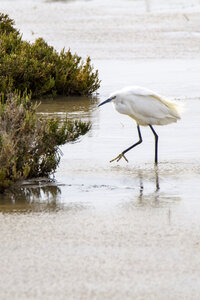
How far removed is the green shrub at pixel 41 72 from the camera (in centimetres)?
1370

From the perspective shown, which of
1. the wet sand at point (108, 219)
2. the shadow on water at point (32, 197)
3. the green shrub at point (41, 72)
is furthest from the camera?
the green shrub at point (41, 72)

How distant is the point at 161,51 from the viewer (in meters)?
19.3

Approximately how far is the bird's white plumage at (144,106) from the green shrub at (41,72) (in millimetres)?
4369

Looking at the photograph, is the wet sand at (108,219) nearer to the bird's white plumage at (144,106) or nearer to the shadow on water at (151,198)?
the shadow on water at (151,198)

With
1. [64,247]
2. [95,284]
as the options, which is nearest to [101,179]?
[64,247]

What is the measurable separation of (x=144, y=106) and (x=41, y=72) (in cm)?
502

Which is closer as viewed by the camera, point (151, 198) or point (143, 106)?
point (151, 198)

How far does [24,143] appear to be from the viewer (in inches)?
309

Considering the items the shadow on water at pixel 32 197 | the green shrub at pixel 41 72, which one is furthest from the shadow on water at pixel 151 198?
the green shrub at pixel 41 72

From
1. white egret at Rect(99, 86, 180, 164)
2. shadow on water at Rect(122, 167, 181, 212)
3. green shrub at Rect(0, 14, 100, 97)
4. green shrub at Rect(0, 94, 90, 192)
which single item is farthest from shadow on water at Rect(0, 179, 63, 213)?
green shrub at Rect(0, 14, 100, 97)

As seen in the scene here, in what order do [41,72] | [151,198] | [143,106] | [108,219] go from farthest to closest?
[41,72] → [143,106] → [151,198] → [108,219]

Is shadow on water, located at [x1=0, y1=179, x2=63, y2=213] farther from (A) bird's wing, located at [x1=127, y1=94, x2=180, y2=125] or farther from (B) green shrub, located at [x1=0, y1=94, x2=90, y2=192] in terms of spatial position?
(A) bird's wing, located at [x1=127, y1=94, x2=180, y2=125]

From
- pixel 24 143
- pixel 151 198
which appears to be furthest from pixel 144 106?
pixel 151 198

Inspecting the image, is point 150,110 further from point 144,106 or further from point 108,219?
point 108,219
